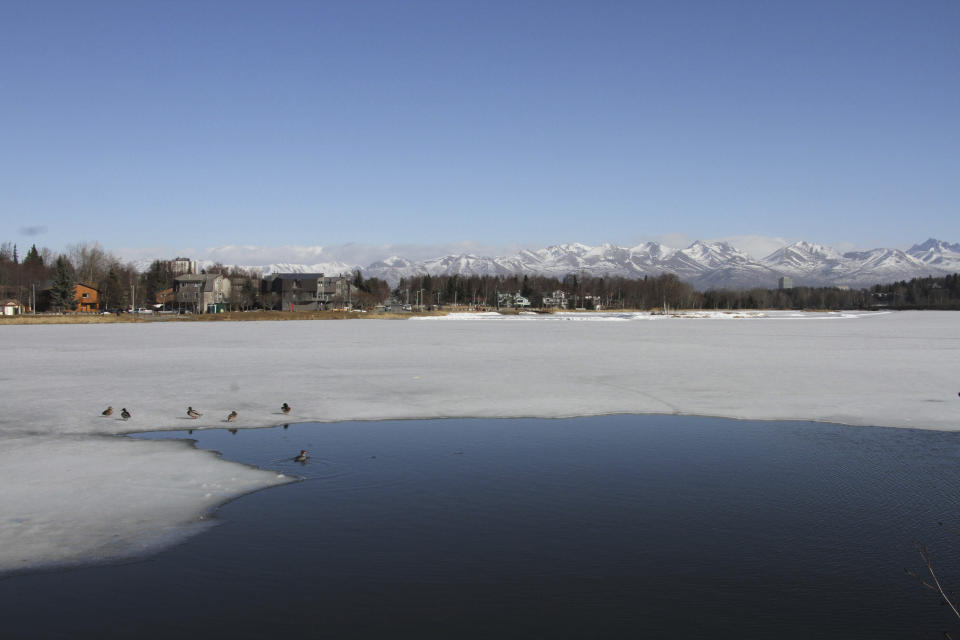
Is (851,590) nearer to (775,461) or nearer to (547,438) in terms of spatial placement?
(775,461)

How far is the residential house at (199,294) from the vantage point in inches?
4402

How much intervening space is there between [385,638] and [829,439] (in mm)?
9680

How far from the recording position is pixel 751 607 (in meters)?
5.90

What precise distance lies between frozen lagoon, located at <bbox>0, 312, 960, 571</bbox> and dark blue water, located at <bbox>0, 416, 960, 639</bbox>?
3.20 ft

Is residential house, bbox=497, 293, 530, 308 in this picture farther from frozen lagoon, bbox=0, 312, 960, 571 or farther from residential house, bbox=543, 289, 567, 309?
frozen lagoon, bbox=0, 312, 960, 571

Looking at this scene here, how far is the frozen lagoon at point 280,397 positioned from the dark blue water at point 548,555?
0.98 m

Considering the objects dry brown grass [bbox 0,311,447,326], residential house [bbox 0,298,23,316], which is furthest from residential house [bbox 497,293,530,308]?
residential house [bbox 0,298,23,316]

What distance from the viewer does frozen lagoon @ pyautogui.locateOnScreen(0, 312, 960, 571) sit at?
27.3ft

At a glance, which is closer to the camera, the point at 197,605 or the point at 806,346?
the point at 197,605

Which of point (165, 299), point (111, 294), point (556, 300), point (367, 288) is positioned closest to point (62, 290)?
point (111, 294)

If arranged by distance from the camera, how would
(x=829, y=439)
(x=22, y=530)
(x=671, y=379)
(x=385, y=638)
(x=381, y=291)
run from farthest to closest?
(x=381, y=291), (x=671, y=379), (x=829, y=439), (x=22, y=530), (x=385, y=638)

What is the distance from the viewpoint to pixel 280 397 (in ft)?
53.2

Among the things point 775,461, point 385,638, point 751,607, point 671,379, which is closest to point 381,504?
point 385,638

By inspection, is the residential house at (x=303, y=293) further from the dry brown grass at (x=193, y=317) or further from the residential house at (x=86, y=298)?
the dry brown grass at (x=193, y=317)
